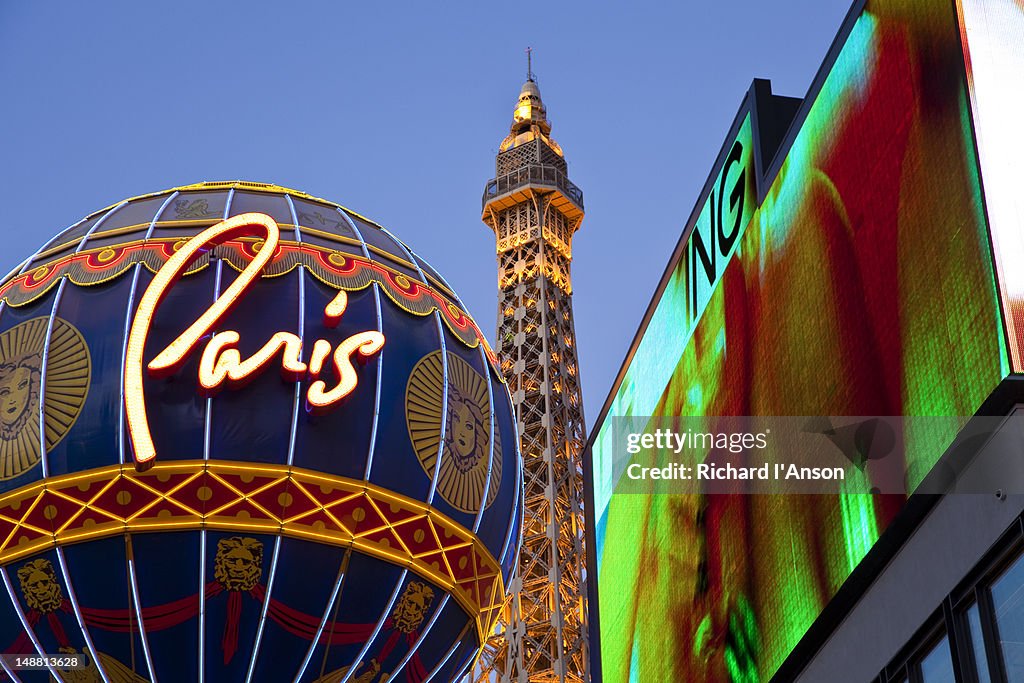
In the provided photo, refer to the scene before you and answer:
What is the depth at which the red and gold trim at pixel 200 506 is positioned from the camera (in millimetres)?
20062

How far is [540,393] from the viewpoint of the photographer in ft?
211

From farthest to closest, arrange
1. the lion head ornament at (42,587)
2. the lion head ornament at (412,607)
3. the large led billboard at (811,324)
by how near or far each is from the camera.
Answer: the lion head ornament at (412,607) < the lion head ornament at (42,587) < the large led billboard at (811,324)

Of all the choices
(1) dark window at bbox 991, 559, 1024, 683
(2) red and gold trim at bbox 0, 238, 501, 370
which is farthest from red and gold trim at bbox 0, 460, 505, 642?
(1) dark window at bbox 991, 559, 1024, 683

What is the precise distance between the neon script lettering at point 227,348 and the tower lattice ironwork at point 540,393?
36249 mm

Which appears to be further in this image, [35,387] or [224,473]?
[35,387]

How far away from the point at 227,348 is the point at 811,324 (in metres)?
7.12

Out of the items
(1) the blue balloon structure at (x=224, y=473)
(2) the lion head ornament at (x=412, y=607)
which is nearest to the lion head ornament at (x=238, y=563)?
(1) the blue balloon structure at (x=224, y=473)

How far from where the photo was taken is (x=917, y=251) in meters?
16.6

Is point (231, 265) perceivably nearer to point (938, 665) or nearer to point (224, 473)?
point (224, 473)

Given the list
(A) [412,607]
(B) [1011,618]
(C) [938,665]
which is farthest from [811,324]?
(A) [412,607]

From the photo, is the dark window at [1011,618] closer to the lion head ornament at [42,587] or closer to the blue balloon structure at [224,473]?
the blue balloon structure at [224,473]

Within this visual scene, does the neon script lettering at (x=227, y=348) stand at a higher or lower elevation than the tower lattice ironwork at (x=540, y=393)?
lower

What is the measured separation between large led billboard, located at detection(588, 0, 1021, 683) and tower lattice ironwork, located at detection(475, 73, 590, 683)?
29892 millimetres

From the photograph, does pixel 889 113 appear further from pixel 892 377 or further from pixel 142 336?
pixel 142 336
